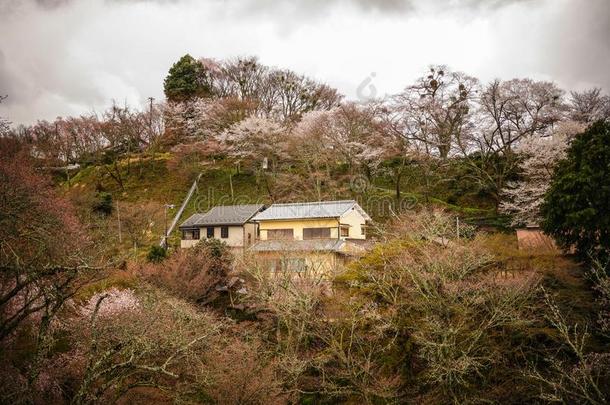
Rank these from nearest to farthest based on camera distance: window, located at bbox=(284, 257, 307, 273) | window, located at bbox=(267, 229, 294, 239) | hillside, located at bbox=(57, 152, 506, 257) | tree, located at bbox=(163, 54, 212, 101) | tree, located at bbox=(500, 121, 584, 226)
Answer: window, located at bbox=(284, 257, 307, 273) < tree, located at bbox=(500, 121, 584, 226) < window, located at bbox=(267, 229, 294, 239) < hillside, located at bbox=(57, 152, 506, 257) < tree, located at bbox=(163, 54, 212, 101)

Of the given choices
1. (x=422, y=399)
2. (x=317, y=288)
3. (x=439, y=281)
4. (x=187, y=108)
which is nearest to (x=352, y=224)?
(x=317, y=288)

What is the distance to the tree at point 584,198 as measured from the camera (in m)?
15.9

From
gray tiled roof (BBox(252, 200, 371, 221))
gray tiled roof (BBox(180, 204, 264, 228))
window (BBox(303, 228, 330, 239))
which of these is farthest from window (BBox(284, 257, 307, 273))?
gray tiled roof (BBox(180, 204, 264, 228))

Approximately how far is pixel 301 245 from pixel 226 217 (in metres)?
7.88

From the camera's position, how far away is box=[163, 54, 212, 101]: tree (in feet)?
155

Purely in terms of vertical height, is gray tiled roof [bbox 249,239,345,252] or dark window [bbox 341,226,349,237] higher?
dark window [bbox 341,226,349,237]

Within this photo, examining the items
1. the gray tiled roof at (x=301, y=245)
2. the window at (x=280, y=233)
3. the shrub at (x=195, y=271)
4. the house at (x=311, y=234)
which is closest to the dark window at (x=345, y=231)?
the house at (x=311, y=234)

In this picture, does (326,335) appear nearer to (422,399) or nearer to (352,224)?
(422,399)

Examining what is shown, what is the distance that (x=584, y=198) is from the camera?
16.3 meters

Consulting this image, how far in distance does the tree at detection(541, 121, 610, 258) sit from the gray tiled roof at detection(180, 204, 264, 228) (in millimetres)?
18569

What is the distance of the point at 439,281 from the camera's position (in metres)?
16.5

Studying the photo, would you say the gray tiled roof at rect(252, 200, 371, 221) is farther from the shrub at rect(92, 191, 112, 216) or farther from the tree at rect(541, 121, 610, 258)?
the shrub at rect(92, 191, 112, 216)

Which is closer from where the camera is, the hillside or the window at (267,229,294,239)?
the window at (267,229,294,239)

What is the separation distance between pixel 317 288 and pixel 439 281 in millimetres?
5322
